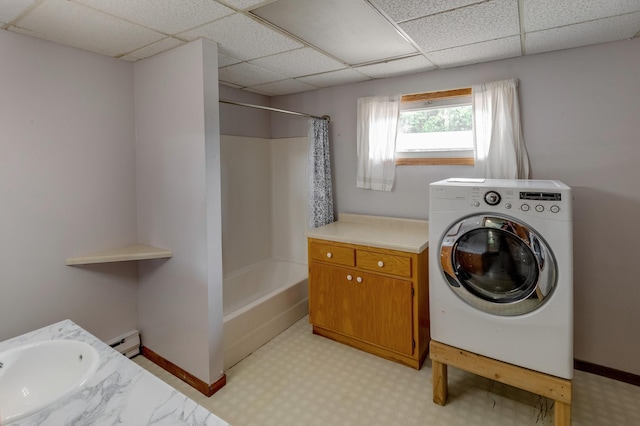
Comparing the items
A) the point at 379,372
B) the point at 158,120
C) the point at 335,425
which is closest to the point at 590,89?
the point at 379,372

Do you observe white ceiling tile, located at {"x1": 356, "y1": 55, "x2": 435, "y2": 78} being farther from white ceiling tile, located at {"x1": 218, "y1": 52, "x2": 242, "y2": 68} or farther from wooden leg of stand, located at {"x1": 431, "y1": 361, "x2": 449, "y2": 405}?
wooden leg of stand, located at {"x1": 431, "y1": 361, "x2": 449, "y2": 405}

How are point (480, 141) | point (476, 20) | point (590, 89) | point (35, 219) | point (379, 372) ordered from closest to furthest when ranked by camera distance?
1. point (476, 20)
2. point (35, 219)
3. point (590, 89)
4. point (379, 372)
5. point (480, 141)

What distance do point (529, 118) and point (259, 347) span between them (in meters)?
2.61

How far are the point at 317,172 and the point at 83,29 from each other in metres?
1.92

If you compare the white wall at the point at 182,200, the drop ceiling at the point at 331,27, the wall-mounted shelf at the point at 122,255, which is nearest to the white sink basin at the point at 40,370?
the white wall at the point at 182,200

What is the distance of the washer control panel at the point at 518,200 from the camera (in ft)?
5.21

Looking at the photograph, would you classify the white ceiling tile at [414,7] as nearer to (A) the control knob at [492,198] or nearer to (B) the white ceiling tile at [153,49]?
(A) the control knob at [492,198]

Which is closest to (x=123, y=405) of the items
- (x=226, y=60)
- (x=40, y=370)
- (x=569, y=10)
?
(x=40, y=370)

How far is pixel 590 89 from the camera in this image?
2.15m

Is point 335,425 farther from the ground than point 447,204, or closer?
closer

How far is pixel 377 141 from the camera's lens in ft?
9.77

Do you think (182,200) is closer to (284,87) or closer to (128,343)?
(128,343)

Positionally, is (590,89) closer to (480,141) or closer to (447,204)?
(480,141)

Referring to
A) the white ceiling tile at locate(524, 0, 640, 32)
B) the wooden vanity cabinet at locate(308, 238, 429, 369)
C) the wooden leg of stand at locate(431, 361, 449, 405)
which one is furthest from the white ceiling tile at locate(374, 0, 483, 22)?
the wooden leg of stand at locate(431, 361, 449, 405)
